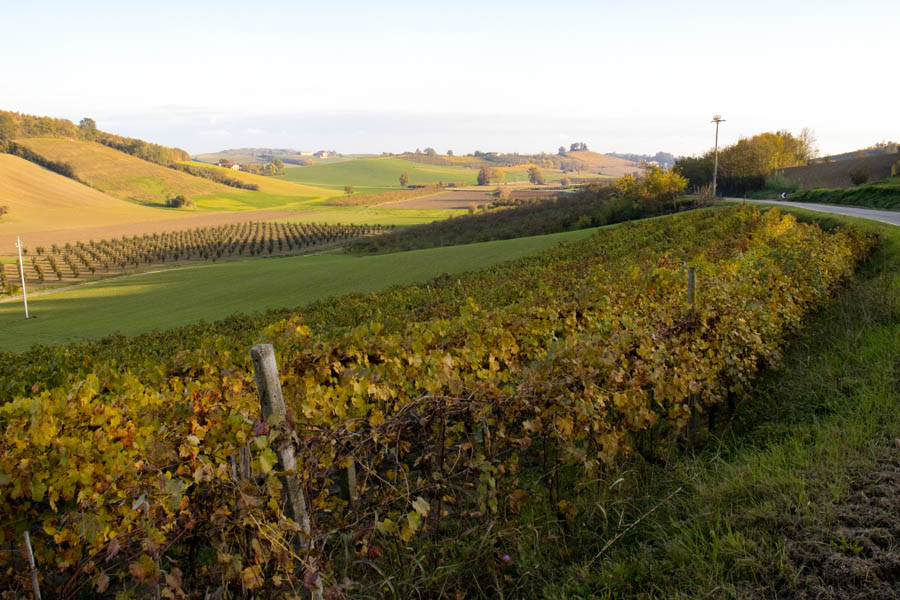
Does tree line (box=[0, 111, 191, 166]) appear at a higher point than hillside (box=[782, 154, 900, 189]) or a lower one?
higher

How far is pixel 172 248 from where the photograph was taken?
252 feet

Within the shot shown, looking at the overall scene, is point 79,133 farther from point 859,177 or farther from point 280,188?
point 859,177

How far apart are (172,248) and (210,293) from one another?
47.5 metres

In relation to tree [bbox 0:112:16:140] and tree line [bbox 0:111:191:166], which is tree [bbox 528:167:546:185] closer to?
tree line [bbox 0:111:191:166]

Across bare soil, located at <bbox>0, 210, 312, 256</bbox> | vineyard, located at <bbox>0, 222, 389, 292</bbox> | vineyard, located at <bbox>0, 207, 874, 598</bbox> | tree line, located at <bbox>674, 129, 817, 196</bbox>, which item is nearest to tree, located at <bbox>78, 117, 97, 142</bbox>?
bare soil, located at <bbox>0, 210, 312, 256</bbox>

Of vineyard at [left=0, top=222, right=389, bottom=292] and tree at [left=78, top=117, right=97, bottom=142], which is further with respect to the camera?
tree at [left=78, top=117, right=97, bottom=142]

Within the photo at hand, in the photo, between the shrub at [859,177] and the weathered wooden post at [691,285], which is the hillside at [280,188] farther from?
the weathered wooden post at [691,285]

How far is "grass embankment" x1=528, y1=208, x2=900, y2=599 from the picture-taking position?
2.97 m

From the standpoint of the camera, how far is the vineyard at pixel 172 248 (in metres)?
60.6

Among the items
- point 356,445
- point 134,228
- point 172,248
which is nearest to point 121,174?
point 134,228

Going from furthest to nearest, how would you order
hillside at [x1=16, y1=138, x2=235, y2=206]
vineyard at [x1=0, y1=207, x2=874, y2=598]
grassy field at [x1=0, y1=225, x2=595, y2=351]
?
hillside at [x1=16, y1=138, x2=235, y2=206]
grassy field at [x1=0, y1=225, x2=595, y2=351]
vineyard at [x1=0, y1=207, x2=874, y2=598]

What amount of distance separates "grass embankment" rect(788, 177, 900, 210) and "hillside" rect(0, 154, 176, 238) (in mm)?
106719

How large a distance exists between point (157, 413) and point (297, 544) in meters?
2.07

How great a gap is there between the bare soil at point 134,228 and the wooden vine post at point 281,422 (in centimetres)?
9002
